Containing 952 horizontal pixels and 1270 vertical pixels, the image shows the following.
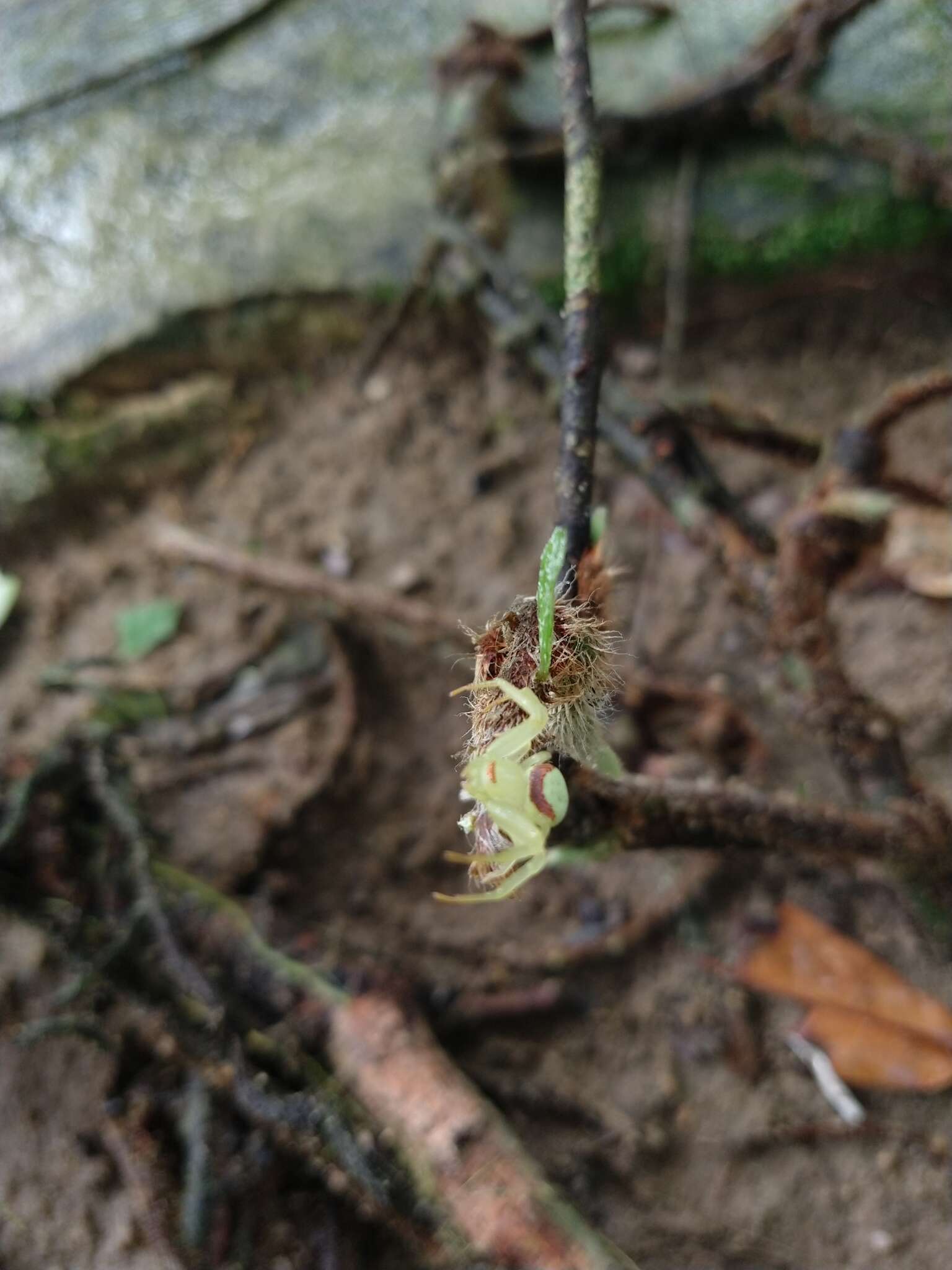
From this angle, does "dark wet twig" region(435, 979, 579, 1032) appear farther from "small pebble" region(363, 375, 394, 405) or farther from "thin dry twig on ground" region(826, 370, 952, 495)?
"small pebble" region(363, 375, 394, 405)

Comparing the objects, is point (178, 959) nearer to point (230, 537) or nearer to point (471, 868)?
point (471, 868)

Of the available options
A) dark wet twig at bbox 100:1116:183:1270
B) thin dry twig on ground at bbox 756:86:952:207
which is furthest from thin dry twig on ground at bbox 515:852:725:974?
thin dry twig on ground at bbox 756:86:952:207

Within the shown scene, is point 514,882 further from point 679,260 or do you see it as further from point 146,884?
point 679,260

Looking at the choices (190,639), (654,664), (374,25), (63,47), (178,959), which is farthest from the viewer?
(63,47)

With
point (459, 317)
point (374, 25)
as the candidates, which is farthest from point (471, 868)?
point (374, 25)

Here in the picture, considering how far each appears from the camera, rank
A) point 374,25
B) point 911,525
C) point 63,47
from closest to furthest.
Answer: point 911,525 < point 374,25 < point 63,47

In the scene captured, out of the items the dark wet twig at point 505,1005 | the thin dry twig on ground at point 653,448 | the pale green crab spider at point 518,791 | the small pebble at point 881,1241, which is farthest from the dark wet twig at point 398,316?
the small pebble at point 881,1241
